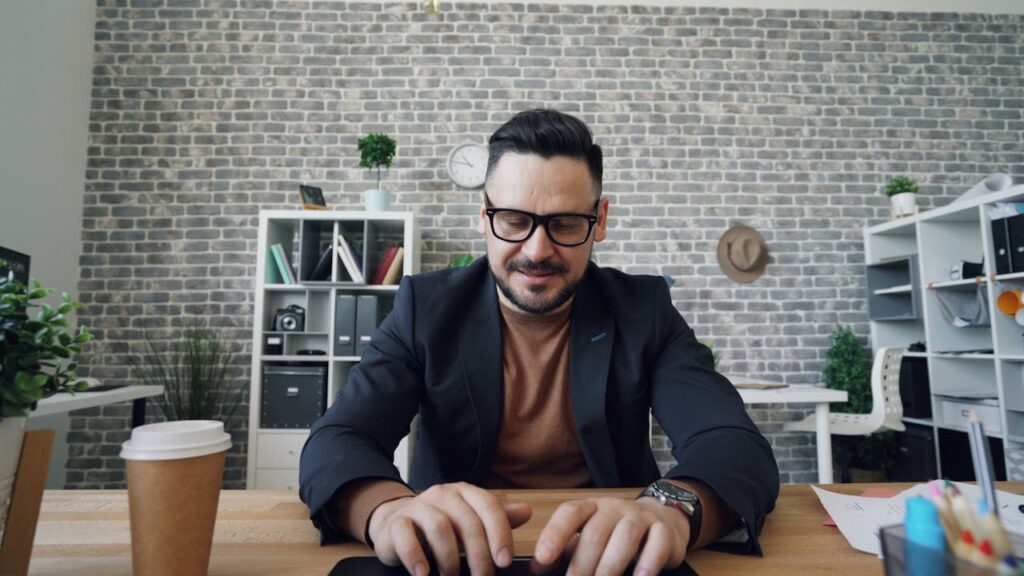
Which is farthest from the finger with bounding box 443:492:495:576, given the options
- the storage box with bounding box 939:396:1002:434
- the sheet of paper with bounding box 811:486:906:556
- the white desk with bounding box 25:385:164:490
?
the storage box with bounding box 939:396:1002:434

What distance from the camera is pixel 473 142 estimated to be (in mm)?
3855

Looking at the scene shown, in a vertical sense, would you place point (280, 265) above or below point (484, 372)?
above

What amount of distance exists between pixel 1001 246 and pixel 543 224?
3381 millimetres

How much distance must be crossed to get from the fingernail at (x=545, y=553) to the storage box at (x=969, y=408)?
350 centimetres

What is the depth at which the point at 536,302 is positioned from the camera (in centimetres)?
123

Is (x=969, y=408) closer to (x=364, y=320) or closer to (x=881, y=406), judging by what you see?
(x=881, y=406)

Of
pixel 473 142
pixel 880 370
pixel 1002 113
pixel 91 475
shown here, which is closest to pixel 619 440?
pixel 880 370

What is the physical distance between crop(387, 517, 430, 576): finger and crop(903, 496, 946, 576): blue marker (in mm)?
463

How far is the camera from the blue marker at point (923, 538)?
0.34 meters

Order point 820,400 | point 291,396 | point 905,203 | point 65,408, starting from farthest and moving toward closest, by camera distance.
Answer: point 905,203, point 291,396, point 820,400, point 65,408

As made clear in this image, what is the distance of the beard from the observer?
118 centimetres

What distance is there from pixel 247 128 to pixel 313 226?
1.04 meters

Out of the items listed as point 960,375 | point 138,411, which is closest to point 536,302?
point 138,411

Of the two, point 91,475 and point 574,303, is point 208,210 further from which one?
point 574,303
